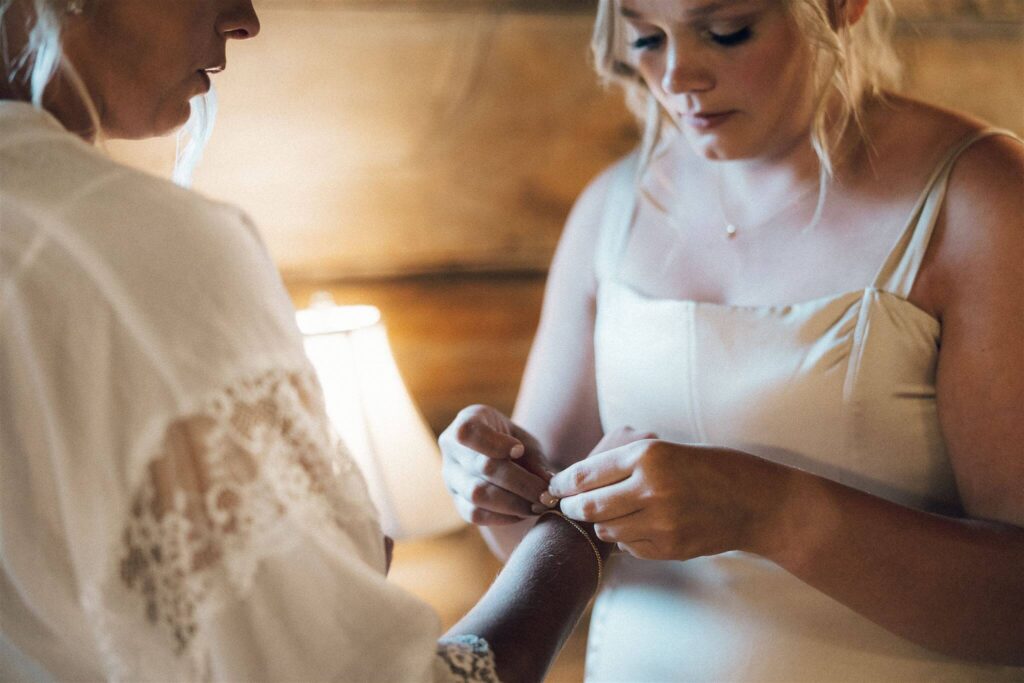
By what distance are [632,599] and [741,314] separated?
0.42 m

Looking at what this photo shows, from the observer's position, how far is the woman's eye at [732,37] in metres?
1.12

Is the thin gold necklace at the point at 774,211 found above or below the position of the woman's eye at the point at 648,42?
below

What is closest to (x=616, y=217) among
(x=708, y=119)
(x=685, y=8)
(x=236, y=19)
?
(x=708, y=119)

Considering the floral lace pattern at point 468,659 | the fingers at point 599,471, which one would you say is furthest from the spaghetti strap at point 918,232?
the floral lace pattern at point 468,659

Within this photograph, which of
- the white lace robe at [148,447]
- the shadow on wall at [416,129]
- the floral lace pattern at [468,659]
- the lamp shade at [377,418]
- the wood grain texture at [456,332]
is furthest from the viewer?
the wood grain texture at [456,332]

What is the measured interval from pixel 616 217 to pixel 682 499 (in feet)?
1.88

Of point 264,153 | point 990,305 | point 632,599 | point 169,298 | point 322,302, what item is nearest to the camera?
point 169,298

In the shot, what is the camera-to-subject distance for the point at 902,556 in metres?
0.98

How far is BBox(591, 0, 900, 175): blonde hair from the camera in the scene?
1.12 metres

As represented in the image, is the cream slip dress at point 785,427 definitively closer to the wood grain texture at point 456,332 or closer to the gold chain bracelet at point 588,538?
the gold chain bracelet at point 588,538

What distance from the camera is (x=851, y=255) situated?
1115 millimetres

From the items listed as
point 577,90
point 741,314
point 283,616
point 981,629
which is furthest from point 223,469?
point 577,90

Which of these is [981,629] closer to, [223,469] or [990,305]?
[990,305]

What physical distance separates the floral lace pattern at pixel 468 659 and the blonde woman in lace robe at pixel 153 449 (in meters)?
0.06
